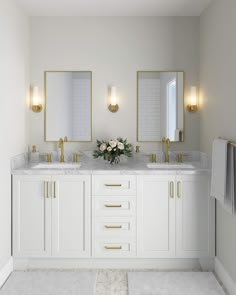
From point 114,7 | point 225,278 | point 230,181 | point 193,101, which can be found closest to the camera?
point 230,181

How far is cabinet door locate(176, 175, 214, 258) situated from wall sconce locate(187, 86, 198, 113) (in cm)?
84

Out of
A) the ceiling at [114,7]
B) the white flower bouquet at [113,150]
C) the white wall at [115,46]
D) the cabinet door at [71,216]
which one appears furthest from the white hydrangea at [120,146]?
the ceiling at [114,7]

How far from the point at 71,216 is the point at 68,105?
1.18 metres

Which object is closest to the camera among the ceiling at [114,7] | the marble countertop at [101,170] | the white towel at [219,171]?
the white towel at [219,171]

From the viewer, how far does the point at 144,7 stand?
345 cm

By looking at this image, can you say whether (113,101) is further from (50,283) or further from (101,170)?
(50,283)

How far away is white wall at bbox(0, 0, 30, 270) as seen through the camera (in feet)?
9.57

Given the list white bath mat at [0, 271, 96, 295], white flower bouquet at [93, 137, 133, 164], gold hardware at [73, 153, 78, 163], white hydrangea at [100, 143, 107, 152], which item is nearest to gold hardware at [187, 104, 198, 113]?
white flower bouquet at [93, 137, 133, 164]

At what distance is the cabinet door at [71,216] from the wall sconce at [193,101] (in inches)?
52.3

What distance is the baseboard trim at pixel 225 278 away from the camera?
2.72 metres

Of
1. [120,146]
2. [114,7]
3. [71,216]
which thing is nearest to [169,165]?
[120,146]

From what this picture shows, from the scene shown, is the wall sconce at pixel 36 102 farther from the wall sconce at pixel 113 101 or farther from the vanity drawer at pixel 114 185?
the vanity drawer at pixel 114 185

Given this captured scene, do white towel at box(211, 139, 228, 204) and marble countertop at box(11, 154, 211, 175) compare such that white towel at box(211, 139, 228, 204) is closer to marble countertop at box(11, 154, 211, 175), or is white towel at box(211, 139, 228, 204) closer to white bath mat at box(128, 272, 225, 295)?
marble countertop at box(11, 154, 211, 175)

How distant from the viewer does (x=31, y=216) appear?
317cm
